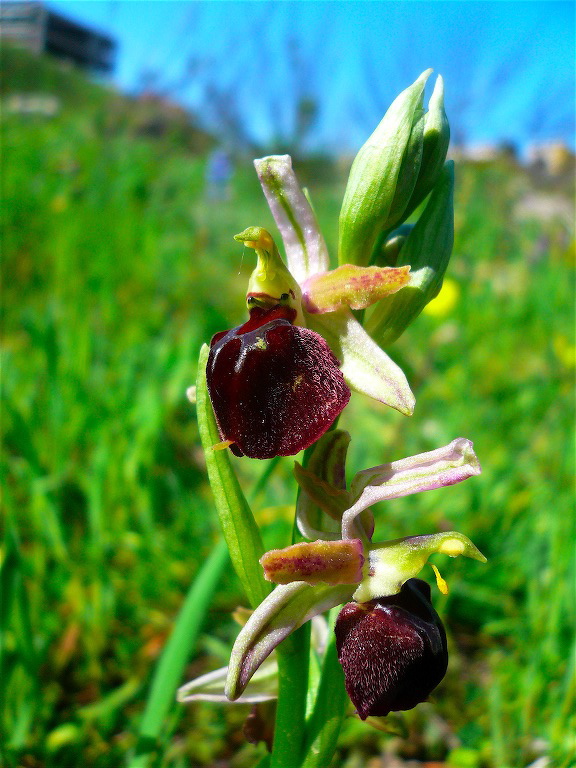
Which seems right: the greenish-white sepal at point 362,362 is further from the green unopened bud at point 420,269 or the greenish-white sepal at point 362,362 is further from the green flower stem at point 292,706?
the green flower stem at point 292,706

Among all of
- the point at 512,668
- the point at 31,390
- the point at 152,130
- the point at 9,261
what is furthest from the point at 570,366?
the point at 152,130

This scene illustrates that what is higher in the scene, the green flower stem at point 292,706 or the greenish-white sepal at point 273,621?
the greenish-white sepal at point 273,621

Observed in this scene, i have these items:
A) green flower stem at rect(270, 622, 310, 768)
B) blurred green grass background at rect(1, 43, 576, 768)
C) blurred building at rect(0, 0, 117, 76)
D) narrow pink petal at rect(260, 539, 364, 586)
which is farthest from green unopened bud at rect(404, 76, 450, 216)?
blurred building at rect(0, 0, 117, 76)

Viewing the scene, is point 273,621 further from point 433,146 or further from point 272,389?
point 433,146

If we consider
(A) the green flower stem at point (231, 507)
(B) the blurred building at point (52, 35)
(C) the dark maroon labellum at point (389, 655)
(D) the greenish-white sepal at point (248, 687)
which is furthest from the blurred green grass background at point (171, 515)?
(B) the blurred building at point (52, 35)

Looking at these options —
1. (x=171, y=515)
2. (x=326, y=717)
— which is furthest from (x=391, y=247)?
(x=171, y=515)

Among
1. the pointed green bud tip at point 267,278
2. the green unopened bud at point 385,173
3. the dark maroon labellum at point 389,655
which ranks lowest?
the dark maroon labellum at point 389,655
